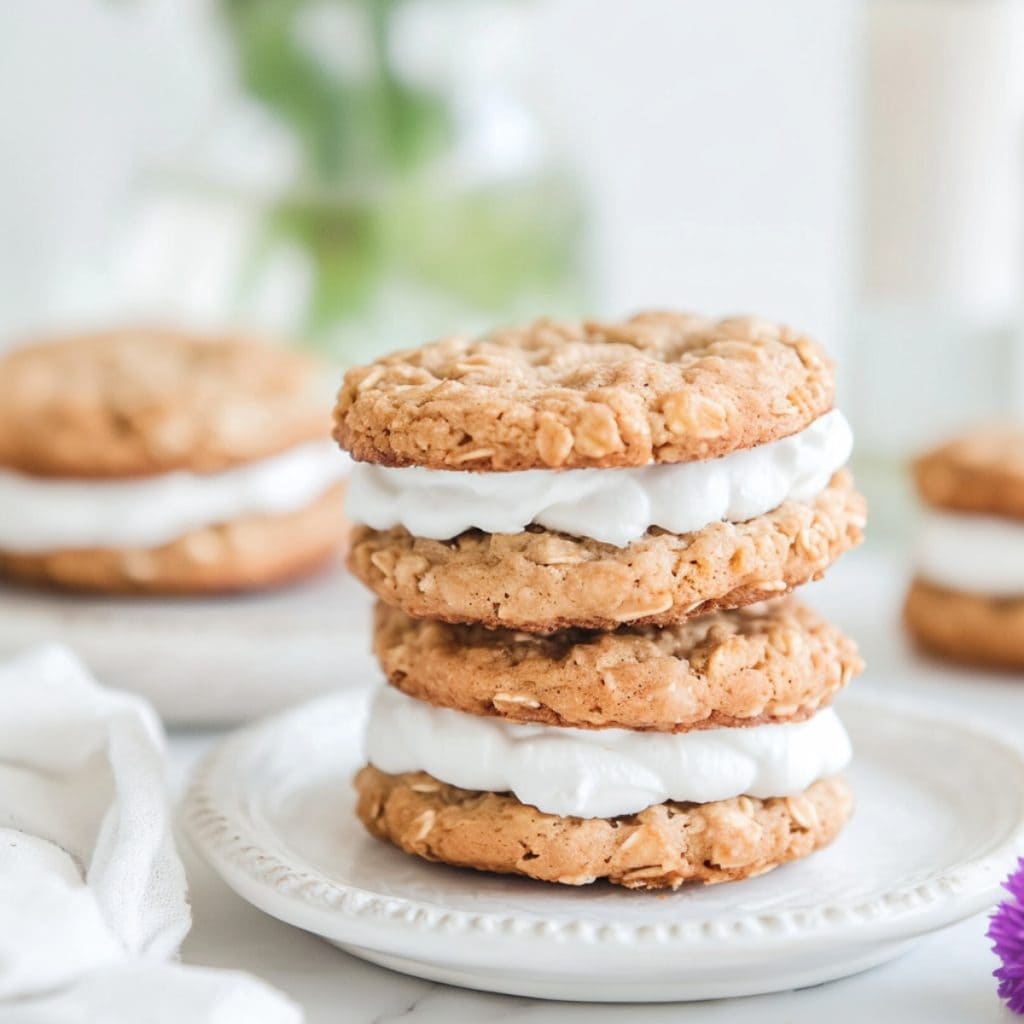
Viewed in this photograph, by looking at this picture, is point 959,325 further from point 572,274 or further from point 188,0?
point 188,0

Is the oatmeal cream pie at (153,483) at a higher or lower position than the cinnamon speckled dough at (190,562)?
higher

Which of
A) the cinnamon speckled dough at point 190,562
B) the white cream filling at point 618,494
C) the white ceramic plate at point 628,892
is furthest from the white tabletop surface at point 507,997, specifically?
the cinnamon speckled dough at point 190,562

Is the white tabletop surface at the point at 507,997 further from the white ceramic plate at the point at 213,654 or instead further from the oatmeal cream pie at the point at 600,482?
the white ceramic plate at the point at 213,654

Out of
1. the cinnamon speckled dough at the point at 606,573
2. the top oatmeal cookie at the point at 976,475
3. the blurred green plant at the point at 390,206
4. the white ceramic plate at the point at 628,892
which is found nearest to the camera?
the white ceramic plate at the point at 628,892

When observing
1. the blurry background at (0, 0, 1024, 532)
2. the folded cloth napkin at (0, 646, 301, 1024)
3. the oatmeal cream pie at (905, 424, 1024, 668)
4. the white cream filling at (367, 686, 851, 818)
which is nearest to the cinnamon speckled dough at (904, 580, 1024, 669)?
the oatmeal cream pie at (905, 424, 1024, 668)

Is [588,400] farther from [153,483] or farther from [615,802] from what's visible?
[153,483]

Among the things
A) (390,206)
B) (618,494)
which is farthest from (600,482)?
(390,206)

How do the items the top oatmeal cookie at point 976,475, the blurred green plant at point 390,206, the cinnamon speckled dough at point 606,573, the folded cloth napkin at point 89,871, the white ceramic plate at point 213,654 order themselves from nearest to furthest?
the folded cloth napkin at point 89,871, the cinnamon speckled dough at point 606,573, the white ceramic plate at point 213,654, the top oatmeal cookie at point 976,475, the blurred green plant at point 390,206
